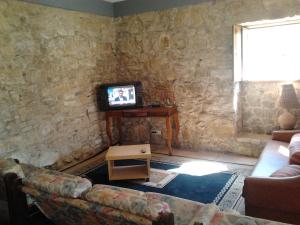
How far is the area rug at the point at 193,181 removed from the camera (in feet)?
9.38

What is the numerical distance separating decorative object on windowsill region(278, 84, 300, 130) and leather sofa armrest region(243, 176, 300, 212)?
74.0 inches

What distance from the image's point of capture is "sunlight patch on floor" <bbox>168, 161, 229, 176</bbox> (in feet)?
11.4

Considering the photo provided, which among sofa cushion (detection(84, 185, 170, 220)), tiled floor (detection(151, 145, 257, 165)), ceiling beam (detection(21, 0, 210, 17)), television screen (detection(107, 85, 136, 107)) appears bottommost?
tiled floor (detection(151, 145, 257, 165))

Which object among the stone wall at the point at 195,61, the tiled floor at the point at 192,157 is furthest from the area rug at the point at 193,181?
the stone wall at the point at 195,61

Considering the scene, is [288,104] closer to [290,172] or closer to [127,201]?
[290,172]

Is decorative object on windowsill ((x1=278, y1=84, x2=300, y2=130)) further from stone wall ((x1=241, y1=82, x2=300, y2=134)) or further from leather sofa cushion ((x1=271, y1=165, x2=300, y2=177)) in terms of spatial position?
leather sofa cushion ((x1=271, y1=165, x2=300, y2=177))

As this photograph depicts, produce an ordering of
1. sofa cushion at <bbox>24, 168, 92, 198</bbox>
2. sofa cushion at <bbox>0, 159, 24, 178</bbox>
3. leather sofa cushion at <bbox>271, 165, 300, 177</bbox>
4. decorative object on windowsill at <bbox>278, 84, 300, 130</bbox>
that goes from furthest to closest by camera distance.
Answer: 1. decorative object on windowsill at <bbox>278, 84, 300, 130</bbox>
2. leather sofa cushion at <bbox>271, 165, 300, 177</bbox>
3. sofa cushion at <bbox>0, 159, 24, 178</bbox>
4. sofa cushion at <bbox>24, 168, 92, 198</bbox>

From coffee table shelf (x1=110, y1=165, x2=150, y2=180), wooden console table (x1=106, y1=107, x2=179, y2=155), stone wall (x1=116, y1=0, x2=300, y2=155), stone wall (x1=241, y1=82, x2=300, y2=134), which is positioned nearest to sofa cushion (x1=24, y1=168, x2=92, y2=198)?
coffee table shelf (x1=110, y1=165, x2=150, y2=180)

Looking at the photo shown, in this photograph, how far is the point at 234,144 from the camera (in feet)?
13.4

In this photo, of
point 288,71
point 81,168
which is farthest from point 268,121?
point 81,168

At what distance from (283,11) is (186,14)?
4.36ft

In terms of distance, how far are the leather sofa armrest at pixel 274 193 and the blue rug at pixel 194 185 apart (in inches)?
28.4

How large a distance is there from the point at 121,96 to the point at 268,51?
231cm

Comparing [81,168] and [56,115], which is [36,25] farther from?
[81,168]
